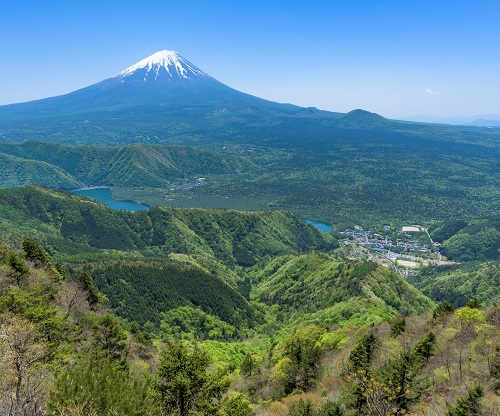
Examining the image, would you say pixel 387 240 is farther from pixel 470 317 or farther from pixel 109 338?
pixel 109 338

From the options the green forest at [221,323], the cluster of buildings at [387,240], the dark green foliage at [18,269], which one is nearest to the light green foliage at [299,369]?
the green forest at [221,323]

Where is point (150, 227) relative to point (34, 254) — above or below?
below

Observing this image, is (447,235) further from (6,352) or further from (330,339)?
(6,352)

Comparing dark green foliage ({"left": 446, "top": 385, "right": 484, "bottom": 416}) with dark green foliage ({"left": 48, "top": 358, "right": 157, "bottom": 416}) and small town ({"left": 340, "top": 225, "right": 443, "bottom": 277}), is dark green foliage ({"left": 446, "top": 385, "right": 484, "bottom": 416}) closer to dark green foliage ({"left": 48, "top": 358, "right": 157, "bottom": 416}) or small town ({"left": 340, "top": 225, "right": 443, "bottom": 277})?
dark green foliage ({"left": 48, "top": 358, "right": 157, "bottom": 416})

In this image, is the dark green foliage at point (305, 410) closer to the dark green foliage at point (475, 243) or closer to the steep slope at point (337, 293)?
the steep slope at point (337, 293)

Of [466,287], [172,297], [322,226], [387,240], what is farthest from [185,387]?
[322,226]

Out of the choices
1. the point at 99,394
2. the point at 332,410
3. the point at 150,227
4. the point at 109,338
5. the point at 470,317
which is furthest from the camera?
the point at 150,227
